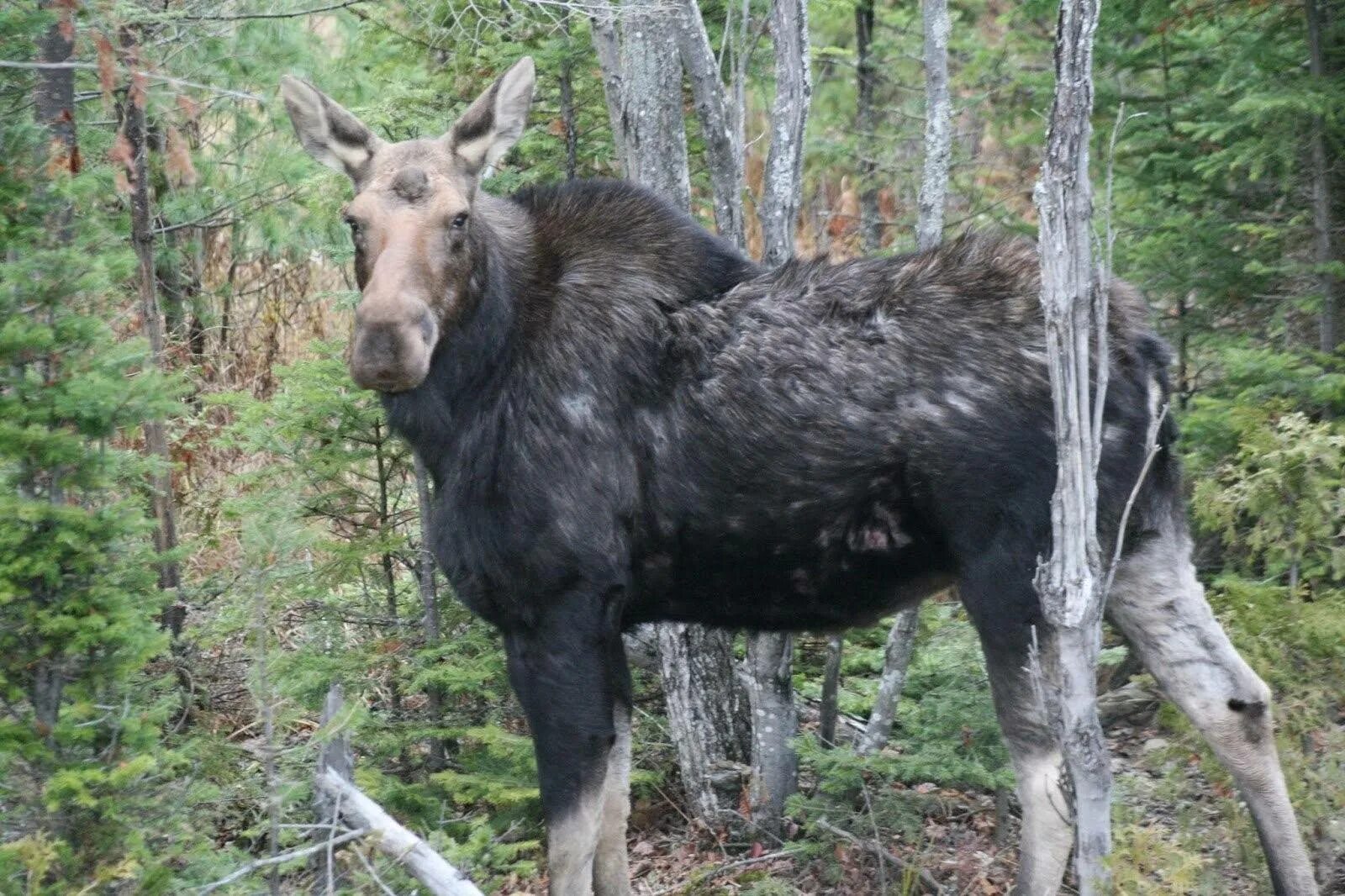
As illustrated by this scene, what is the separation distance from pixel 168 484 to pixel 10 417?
141 inches

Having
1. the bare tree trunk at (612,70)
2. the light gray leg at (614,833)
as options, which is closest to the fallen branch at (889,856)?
the light gray leg at (614,833)

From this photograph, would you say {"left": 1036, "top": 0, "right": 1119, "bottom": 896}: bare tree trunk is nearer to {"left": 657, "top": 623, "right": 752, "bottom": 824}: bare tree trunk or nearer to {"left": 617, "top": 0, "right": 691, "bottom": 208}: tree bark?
{"left": 617, "top": 0, "right": 691, "bottom": 208}: tree bark

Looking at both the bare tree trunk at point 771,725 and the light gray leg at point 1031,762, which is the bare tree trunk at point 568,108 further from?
the light gray leg at point 1031,762

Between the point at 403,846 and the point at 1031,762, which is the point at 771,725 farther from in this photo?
the point at 403,846

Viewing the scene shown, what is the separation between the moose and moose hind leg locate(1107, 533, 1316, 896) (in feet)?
0.03

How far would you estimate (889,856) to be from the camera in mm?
6621

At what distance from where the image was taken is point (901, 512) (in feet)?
18.5

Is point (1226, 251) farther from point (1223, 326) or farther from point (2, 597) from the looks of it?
point (2, 597)

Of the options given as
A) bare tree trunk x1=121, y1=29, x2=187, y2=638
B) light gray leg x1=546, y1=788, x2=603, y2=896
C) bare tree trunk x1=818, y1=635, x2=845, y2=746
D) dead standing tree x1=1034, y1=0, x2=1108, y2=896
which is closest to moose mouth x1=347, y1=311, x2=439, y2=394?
light gray leg x1=546, y1=788, x2=603, y2=896

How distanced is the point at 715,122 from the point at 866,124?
19.4 feet

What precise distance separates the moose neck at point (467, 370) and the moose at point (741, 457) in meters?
0.01

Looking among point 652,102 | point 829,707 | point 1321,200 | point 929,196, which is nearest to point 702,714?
point 829,707

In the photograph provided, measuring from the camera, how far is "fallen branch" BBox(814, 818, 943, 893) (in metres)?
6.52

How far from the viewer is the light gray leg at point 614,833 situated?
621cm
